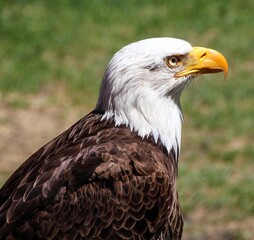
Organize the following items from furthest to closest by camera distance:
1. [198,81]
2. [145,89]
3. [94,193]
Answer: [198,81] < [145,89] < [94,193]

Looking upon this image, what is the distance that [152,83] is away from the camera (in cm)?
670

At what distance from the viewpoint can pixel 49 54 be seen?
1298cm

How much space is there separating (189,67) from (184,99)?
498 cm

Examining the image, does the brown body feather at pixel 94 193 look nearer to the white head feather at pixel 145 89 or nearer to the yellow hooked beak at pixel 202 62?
the white head feather at pixel 145 89

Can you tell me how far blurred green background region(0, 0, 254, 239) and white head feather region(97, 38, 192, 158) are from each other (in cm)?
251

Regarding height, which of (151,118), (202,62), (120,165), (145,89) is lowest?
(120,165)

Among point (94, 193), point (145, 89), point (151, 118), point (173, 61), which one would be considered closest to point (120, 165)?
point (94, 193)

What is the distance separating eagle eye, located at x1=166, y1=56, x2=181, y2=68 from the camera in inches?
266

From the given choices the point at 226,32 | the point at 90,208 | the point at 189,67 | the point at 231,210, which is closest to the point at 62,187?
the point at 90,208

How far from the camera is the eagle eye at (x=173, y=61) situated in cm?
675

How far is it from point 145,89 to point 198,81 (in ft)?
9.51

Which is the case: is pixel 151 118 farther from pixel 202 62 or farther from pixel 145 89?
pixel 202 62

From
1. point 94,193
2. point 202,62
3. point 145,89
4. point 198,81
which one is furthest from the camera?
point 198,81

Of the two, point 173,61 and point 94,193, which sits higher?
point 173,61
